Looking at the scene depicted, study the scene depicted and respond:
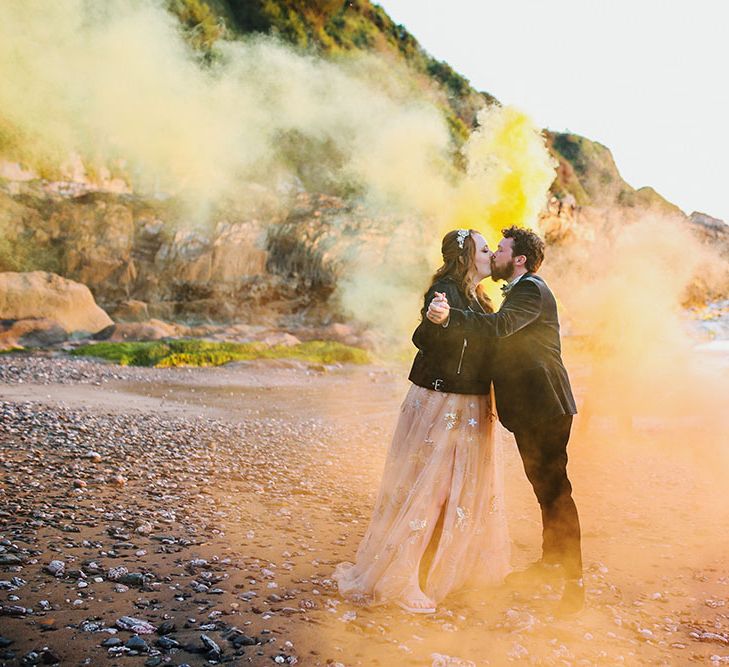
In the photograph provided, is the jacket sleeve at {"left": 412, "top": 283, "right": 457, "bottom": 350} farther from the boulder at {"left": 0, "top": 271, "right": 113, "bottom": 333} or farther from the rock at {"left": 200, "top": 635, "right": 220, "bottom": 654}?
the boulder at {"left": 0, "top": 271, "right": 113, "bottom": 333}

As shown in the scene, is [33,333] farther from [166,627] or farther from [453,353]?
[453,353]

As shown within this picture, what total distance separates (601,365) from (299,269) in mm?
22645

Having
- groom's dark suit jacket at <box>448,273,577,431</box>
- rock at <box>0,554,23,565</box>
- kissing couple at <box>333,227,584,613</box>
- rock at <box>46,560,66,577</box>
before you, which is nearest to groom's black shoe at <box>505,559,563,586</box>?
kissing couple at <box>333,227,584,613</box>

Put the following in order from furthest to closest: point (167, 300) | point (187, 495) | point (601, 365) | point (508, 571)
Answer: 1. point (167, 300)
2. point (601, 365)
3. point (187, 495)
4. point (508, 571)

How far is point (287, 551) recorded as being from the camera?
19.1ft

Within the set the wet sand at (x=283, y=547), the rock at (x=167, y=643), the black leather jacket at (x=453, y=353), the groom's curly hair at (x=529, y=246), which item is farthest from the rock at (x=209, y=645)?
the groom's curly hair at (x=529, y=246)

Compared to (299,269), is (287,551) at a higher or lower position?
lower

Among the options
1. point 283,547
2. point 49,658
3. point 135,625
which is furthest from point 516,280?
point 49,658

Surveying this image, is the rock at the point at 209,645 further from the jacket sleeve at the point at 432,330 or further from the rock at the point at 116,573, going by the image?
the jacket sleeve at the point at 432,330

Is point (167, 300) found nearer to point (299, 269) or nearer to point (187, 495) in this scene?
point (299, 269)

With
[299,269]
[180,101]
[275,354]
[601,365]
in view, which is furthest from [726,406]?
[180,101]

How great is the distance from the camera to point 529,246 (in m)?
4.95

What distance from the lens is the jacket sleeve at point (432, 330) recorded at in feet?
15.4

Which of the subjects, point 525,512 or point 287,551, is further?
point 525,512
